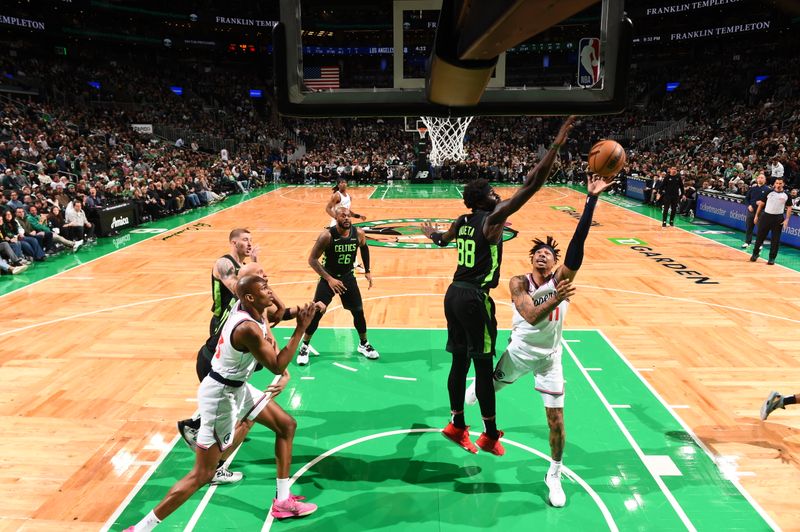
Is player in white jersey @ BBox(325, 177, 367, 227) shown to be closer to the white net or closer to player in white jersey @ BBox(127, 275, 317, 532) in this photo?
player in white jersey @ BBox(127, 275, 317, 532)

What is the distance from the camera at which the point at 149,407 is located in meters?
5.93

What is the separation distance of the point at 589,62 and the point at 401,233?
12341 mm

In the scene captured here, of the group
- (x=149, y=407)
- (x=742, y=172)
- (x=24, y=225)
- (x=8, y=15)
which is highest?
(x=8, y=15)

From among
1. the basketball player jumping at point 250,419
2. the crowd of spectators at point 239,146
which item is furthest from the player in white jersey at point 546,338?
the crowd of spectators at point 239,146

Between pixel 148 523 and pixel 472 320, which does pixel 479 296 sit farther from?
pixel 148 523

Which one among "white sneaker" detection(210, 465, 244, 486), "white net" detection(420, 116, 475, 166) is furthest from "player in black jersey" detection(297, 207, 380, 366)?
"white net" detection(420, 116, 475, 166)

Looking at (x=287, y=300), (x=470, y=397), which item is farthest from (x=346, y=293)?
(x=287, y=300)

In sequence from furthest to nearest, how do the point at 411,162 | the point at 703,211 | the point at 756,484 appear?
the point at 411,162 → the point at 703,211 → the point at 756,484

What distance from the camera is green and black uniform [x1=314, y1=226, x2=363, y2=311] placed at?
267 inches

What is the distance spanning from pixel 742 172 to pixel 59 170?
24426 mm

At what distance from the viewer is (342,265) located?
6.91 m

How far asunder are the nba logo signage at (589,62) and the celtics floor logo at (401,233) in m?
9.48

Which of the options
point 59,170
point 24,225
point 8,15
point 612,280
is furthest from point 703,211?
point 8,15

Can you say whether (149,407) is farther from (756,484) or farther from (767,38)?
(767,38)
